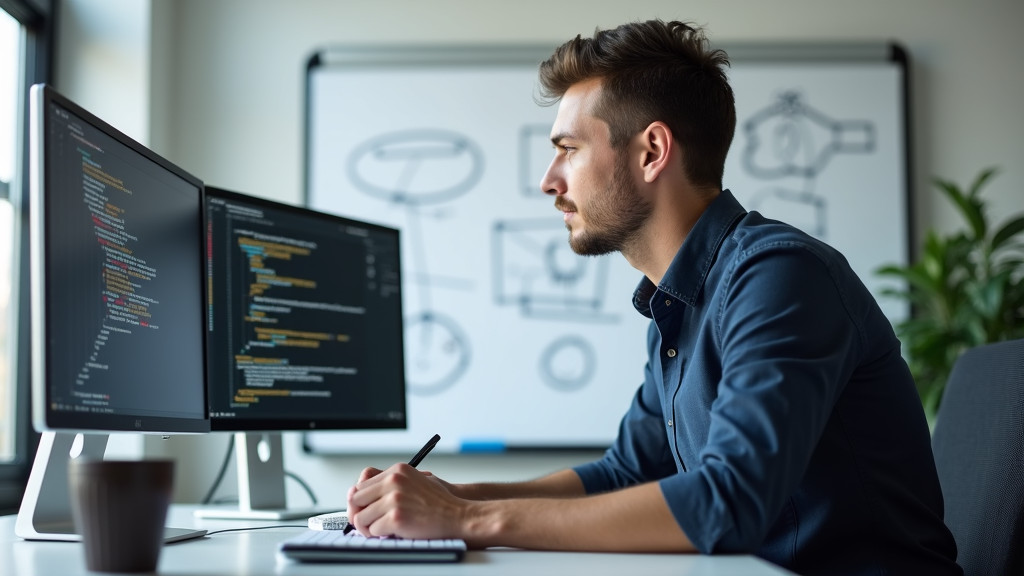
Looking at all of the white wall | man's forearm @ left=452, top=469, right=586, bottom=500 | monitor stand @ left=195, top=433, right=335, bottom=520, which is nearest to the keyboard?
man's forearm @ left=452, top=469, right=586, bottom=500

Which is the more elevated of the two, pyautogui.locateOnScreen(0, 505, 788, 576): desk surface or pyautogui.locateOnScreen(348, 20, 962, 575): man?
pyautogui.locateOnScreen(348, 20, 962, 575): man

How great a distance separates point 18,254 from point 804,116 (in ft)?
7.27

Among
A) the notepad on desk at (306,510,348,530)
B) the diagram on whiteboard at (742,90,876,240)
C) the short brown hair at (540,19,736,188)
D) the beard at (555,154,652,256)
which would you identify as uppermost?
the diagram on whiteboard at (742,90,876,240)

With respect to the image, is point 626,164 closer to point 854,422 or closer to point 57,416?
point 854,422

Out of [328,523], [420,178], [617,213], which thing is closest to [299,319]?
[328,523]

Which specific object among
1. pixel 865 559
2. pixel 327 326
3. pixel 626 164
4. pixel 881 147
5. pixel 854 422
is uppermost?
pixel 881 147

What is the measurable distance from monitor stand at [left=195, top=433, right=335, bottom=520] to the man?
0.37 meters

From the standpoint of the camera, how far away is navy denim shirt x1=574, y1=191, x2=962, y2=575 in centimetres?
98

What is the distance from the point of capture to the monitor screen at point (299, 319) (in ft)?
4.98

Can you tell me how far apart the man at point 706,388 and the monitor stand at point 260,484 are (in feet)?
1.20

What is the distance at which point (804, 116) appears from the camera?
2893 mm

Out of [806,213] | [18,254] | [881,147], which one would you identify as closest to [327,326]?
[18,254]

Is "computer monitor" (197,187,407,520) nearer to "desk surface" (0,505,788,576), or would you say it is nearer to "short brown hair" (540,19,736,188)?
"desk surface" (0,505,788,576)

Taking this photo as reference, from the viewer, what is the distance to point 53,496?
3.92 ft
